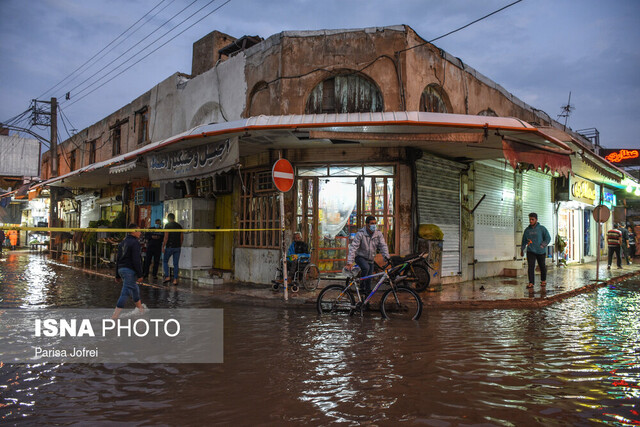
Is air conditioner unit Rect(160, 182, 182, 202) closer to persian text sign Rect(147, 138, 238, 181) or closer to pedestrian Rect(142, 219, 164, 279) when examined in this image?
persian text sign Rect(147, 138, 238, 181)

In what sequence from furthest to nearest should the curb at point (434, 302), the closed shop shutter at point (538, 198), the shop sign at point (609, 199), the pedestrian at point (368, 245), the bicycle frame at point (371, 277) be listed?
the shop sign at point (609, 199) < the closed shop shutter at point (538, 198) < the curb at point (434, 302) < the pedestrian at point (368, 245) < the bicycle frame at point (371, 277)

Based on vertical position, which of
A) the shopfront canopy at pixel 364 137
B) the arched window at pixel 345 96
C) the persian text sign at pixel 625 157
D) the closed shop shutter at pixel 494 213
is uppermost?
the persian text sign at pixel 625 157

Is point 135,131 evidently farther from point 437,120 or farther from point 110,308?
point 437,120

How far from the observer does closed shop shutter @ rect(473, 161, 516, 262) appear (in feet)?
47.3

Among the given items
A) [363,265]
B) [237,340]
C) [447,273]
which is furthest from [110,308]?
[447,273]

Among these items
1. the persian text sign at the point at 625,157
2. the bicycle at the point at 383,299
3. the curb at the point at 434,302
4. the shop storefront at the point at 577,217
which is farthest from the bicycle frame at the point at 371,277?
the persian text sign at the point at 625,157

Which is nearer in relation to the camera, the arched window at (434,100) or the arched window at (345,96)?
the arched window at (345,96)

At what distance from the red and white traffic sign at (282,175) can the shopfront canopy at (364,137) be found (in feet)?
2.51

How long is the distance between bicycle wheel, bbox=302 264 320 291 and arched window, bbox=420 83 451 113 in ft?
18.0

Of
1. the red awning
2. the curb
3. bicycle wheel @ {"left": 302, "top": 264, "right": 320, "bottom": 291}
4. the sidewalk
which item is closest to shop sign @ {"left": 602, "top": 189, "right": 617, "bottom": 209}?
the sidewalk

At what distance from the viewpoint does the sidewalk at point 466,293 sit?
30.9 ft

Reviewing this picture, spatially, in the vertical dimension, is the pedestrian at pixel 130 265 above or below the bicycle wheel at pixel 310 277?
above

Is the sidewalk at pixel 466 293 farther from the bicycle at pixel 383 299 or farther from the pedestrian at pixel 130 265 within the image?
the pedestrian at pixel 130 265

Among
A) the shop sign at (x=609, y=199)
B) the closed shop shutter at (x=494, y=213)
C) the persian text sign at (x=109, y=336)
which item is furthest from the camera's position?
the shop sign at (x=609, y=199)
